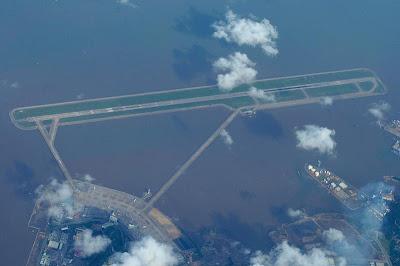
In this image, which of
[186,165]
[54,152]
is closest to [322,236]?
[186,165]

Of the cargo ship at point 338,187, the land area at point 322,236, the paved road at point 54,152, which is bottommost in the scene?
the land area at point 322,236

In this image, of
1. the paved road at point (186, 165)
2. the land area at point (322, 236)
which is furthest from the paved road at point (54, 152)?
the land area at point (322, 236)

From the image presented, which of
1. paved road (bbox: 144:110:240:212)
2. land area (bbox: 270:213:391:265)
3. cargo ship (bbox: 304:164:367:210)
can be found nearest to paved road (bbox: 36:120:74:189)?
paved road (bbox: 144:110:240:212)

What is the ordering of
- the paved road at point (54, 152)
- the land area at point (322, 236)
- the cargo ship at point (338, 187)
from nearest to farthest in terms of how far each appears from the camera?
1. the land area at point (322, 236)
2. the paved road at point (54, 152)
3. the cargo ship at point (338, 187)

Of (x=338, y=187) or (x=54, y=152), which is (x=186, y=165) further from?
(x=338, y=187)

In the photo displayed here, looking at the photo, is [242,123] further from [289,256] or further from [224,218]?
[289,256]

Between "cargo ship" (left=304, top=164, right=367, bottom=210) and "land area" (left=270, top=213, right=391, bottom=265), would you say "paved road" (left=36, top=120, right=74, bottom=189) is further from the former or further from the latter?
"cargo ship" (left=304, top=164, right=367, bottom=210)

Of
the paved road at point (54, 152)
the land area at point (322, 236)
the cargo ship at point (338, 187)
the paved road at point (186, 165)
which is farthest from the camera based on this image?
the cargo ship at point (338, 187)

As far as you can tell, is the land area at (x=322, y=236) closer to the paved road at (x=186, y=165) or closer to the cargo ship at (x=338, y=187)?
the cargo ship at (x=338, y=187)
